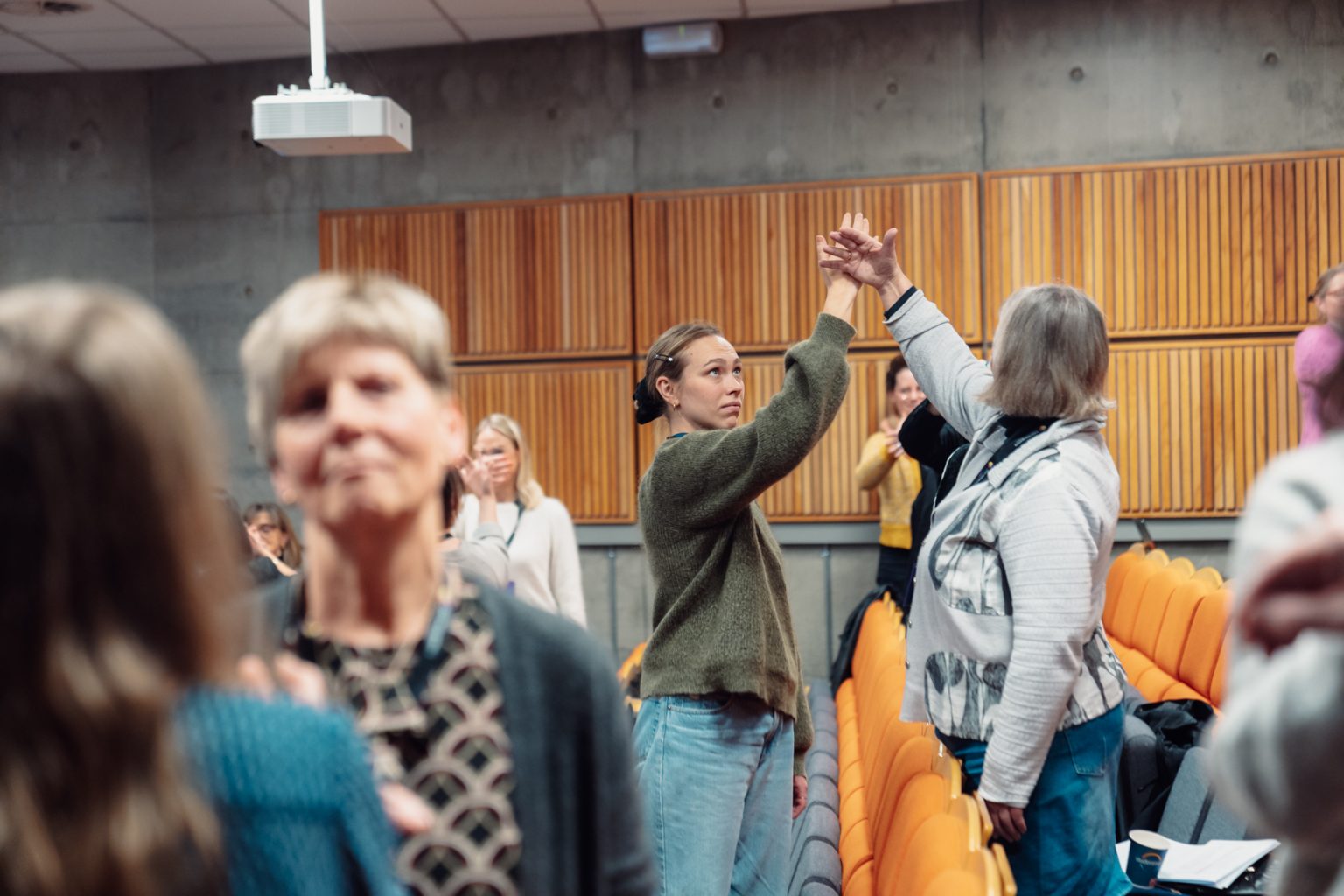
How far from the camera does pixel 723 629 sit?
7.27 feet

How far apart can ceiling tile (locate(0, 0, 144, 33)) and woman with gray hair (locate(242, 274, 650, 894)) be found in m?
5.64

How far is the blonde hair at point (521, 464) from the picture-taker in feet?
14.7

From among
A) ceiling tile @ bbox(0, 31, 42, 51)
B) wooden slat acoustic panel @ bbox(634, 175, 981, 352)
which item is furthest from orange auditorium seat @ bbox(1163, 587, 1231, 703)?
ceiling tile @ bbox(0, 31, 42, 51)

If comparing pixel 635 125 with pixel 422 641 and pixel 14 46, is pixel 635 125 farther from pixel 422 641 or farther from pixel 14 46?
pixel 422 641

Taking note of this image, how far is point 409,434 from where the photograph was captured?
1.02 m

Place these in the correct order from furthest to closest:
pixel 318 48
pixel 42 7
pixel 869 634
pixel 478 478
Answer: pixel 42 7
pixel 869 634
pixel 318 48
pixel 478 478

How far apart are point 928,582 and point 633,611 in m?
4.44

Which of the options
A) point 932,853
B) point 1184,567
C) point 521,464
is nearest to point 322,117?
point 521,464

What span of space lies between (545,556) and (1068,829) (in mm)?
2529

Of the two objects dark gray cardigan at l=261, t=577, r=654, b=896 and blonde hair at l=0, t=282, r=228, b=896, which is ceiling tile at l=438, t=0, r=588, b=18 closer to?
dark gray cardigan at l=261, t=577, r=654, b=896

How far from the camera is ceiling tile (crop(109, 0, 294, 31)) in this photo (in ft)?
19.1

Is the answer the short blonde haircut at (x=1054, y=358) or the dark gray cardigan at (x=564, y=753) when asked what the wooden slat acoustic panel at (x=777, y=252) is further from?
the dark gray cardigan at (x=564, y=753)

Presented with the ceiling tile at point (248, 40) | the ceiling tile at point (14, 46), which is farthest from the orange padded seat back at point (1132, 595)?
the ceiling tile at point (14, 46)

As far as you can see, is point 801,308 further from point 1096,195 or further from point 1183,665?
point 1183,665
